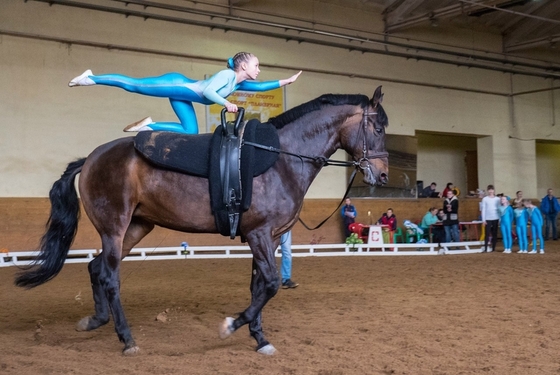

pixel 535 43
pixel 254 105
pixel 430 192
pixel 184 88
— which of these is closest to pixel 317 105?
pixel 184 88

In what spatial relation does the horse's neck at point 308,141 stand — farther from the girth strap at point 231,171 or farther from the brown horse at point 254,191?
the girth strap at point 231,171

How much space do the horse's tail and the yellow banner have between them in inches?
356

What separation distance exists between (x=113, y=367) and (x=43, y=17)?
10454 mm

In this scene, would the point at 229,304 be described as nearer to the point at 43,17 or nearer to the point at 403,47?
the point at 43,17

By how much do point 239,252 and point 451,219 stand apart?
5.57 meters

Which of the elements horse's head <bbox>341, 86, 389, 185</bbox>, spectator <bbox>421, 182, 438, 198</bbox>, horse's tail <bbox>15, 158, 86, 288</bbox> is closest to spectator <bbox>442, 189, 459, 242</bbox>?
spectator <bbox>421, 182, 438, 198</bbox>

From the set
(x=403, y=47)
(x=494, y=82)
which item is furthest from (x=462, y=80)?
(x=403, y=47)

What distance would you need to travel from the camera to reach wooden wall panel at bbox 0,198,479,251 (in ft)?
37.8

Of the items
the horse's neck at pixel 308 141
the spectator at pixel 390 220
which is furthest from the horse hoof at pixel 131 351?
the spectator at pixel 390 220

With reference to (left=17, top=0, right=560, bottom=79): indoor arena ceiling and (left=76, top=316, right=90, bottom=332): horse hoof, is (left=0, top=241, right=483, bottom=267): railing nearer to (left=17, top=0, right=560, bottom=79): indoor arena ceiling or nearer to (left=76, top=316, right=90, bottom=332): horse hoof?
(left=17, top=0, right=560, bottom=79): indoor arena ceiling

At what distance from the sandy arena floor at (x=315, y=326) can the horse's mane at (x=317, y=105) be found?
172cm

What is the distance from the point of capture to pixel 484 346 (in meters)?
Answer: 3.83

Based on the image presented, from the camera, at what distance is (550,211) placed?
16609mm

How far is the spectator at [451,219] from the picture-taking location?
1370 cm
